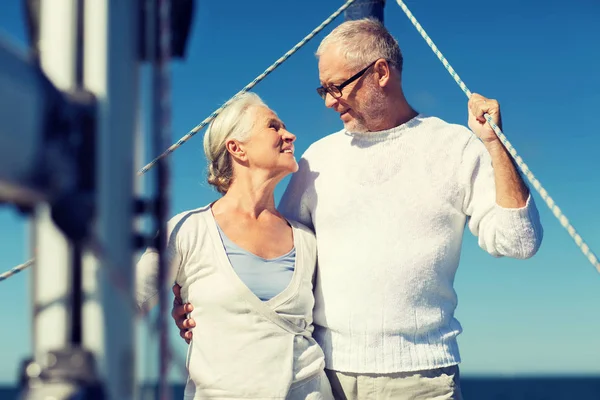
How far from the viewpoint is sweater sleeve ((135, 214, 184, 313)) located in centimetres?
225

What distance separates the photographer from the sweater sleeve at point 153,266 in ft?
7.37

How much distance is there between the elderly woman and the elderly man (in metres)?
0.10

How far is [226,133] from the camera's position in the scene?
2.65m

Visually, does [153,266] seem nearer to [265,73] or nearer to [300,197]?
[300,197]

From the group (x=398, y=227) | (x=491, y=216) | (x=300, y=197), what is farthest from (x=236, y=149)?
(x=491, y=216)

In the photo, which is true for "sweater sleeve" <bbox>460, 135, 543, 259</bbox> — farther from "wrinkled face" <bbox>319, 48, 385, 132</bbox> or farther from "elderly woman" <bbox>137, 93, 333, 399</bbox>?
"elderly woman" <bbox>137, 93, 333, 399</bbox>

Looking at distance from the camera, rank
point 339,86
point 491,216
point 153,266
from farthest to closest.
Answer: point 339,86 < point 491,216 < point 153,266

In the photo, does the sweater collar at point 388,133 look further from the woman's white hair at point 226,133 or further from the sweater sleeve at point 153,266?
the sweater sleeve at point 153,266

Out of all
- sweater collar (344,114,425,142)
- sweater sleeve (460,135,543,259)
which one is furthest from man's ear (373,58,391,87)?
sweater sleeve (460,135,543,259)

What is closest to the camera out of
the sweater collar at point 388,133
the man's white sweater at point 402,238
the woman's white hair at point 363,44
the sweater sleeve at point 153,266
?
the sweater sleeve at point 153,266

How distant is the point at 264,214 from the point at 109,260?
5.24 feet

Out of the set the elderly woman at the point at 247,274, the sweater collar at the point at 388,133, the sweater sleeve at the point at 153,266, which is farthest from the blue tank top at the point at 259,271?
the sweater collar at the point at 388,133

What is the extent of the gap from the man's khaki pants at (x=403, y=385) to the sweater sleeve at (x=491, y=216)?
0.43 metres

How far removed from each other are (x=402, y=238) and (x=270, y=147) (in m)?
0.52
